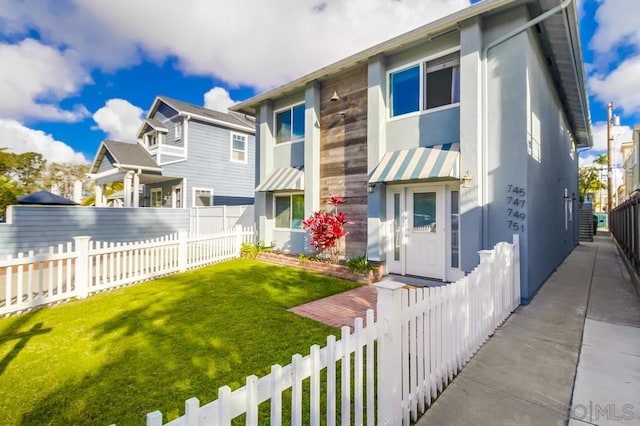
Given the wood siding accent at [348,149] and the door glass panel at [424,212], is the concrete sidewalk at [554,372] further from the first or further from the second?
the wood siding accent at [348,149]

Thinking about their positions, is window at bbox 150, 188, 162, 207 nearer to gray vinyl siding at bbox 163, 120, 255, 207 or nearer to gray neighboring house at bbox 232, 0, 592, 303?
gray vinyl siding at bbox 163, 120, 255, 207

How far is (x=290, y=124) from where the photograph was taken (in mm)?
12398

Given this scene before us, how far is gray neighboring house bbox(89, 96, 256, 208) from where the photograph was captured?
17.6 m

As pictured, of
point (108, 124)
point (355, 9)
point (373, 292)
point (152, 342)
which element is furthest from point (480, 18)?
point (108, 124)

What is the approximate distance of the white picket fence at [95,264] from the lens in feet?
20.3

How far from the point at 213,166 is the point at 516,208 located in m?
17.4

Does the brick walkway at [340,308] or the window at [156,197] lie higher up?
the window at [156,197]

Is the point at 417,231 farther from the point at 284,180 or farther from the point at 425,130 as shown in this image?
the point at 284,180

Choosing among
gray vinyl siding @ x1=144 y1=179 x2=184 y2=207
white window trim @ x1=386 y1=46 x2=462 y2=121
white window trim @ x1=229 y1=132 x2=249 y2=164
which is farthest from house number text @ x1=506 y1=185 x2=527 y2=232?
gray vinyl siding @ x1=144 y1=179 x2=184 y2=207

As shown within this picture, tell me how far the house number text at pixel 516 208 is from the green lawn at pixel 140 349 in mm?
4537

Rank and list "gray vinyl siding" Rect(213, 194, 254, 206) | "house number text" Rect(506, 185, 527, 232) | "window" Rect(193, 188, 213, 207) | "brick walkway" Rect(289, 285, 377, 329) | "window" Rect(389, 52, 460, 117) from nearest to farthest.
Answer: "brick walkway" Rect(289, 285, 377, 329), "house number text" Rect(506, 185, 527, 232), "window" Rect(389, 52, 460, 117), "window" Rect(193, 188, 213, 207), "gray vinyl siding" Rect(213, 194, 254, 206)

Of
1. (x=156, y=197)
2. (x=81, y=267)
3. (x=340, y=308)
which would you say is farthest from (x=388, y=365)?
(x=156, y=197)

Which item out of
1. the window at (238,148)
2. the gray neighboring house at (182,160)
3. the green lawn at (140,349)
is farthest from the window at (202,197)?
the green lawn at (140,349)

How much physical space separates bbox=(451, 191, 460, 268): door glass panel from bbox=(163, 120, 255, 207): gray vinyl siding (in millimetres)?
15609
